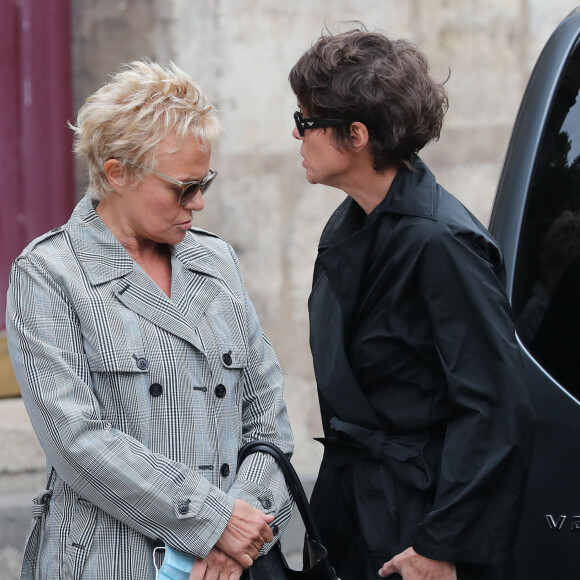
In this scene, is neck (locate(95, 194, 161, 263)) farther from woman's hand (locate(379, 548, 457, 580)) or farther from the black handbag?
woman's hand (locate(379, 548, 457, 580))

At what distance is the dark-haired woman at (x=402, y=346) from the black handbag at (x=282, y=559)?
0.34 ft

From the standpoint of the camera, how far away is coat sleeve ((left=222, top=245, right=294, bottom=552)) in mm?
2592

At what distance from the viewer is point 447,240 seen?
2.38 metres

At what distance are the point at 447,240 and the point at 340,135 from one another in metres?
0.37

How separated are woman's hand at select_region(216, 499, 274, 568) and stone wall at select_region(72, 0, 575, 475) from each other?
301 cm

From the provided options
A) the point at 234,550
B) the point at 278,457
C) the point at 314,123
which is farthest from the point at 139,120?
the point at 234,550

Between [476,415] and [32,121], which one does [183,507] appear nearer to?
[476,415]

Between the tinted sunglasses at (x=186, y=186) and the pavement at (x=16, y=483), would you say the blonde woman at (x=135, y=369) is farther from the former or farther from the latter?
the pavement at (x=16, y=483)

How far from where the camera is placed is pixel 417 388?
97.0 inches

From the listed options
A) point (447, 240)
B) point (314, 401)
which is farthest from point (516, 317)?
point (314, 401)

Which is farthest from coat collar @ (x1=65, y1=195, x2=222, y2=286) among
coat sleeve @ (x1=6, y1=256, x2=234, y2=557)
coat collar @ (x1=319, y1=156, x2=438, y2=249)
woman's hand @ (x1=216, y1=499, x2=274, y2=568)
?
woman's hand @ (x1=216, y1=499, x2=274, y2=568)

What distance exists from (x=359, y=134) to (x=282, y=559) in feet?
3.27

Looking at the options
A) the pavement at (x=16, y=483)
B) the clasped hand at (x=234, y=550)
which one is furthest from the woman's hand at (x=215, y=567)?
the pavement at (x=16, y=483)

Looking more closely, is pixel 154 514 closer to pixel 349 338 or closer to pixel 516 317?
pixel 349 338
